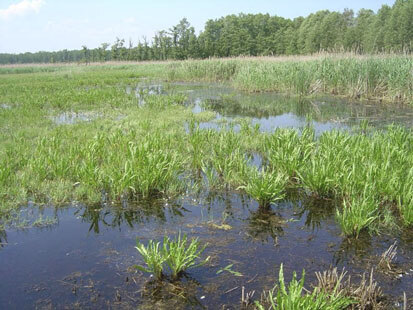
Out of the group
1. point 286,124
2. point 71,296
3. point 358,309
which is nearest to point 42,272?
point 71,296

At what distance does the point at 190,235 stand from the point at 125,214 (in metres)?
1.22

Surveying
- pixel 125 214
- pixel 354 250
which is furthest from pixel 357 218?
pixel 125 214

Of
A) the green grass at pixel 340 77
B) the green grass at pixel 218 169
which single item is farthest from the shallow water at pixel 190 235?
the green grass at pixel 340 77

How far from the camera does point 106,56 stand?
6938 cm

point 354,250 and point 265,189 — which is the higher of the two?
point 265,189

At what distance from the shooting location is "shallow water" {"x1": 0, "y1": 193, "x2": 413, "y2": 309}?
11.7 feet

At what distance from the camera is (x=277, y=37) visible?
72.6 meters

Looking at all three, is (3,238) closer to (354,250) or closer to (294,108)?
(354,250)

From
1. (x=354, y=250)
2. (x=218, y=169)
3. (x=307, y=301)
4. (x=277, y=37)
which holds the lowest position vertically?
(x=354, y=250)

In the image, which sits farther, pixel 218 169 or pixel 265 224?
pixel 218 169

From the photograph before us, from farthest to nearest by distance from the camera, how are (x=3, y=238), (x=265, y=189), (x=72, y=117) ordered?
(x=72, y=117) < (x=265, y=189) < (x=3, y=238)

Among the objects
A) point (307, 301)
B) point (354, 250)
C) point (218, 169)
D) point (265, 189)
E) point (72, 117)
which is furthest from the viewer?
point (72, 117)

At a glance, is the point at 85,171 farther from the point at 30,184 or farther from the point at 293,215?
the point at 293,215

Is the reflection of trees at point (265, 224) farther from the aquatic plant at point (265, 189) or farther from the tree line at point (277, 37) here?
the tree line at point (277, 37)
